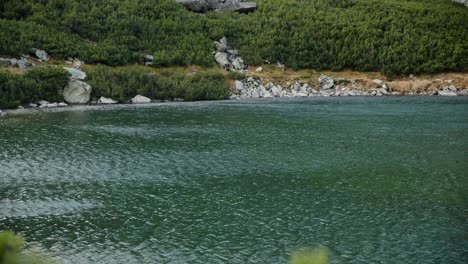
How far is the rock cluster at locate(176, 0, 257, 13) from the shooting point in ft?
239

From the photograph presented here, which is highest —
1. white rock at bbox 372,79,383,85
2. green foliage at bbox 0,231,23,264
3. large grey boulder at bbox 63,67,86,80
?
green foliage at bbox 0,231,23,264

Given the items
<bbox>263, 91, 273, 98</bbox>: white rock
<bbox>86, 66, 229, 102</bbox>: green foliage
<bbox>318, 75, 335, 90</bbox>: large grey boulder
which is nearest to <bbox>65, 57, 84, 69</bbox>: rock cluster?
<bbox>86, 66, 229, 102</bbox>: green foliage

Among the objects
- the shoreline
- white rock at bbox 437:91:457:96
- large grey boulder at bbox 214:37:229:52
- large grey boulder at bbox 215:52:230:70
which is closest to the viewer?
the shoreline

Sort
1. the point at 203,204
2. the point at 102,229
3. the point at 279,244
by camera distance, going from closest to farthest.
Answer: the point at 279,244
the point at 102,229
the point at 203,204

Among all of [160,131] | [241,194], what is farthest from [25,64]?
[241,194]

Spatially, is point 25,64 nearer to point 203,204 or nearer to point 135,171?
point 135,171

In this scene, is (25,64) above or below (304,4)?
below

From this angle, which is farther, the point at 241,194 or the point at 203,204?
the point at 241,194

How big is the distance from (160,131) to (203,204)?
14653mm

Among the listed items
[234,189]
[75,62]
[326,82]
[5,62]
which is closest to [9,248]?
[234,189]

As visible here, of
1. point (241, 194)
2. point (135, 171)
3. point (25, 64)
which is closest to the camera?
point (241, 194)

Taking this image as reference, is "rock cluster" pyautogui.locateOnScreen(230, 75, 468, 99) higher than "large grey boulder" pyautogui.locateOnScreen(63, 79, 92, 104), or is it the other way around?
"large grey boulder" pyautogui.locateOnScreen(63, 79, 92, 104)

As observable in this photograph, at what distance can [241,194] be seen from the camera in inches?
672

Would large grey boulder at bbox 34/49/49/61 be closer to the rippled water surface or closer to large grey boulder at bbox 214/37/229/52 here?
the rippled water surface
